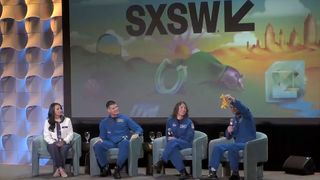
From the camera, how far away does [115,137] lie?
8.50 m

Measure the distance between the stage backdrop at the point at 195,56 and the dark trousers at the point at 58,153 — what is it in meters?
1.33

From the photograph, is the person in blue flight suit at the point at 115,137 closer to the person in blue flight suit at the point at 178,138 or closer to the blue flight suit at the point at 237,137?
the person in blue flight suit at the point at 178,138

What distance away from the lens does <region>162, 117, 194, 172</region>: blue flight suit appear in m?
7.93

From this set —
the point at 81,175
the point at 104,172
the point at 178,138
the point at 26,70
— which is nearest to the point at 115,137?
the point at 104,172

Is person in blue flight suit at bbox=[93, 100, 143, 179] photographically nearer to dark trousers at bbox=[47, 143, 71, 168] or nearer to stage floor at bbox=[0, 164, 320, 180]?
stage floor at bbox=[0, 164, 320, 180]

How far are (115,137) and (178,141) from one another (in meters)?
1.01

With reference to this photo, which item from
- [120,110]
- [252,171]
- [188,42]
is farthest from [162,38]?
[252,171]

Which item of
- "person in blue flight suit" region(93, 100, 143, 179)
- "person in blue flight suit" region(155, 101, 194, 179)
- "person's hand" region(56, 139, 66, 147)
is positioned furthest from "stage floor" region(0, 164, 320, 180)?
"person's hand" region(56, 139, 66, 147)

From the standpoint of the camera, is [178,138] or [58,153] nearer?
[178,138]

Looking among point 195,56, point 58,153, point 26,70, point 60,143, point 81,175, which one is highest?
point 195,56

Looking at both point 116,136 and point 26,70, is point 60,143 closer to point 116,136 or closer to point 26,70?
point 116,136

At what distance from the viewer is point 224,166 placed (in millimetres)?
8117

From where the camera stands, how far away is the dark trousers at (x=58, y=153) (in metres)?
8.45

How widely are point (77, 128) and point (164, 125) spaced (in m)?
1.54
